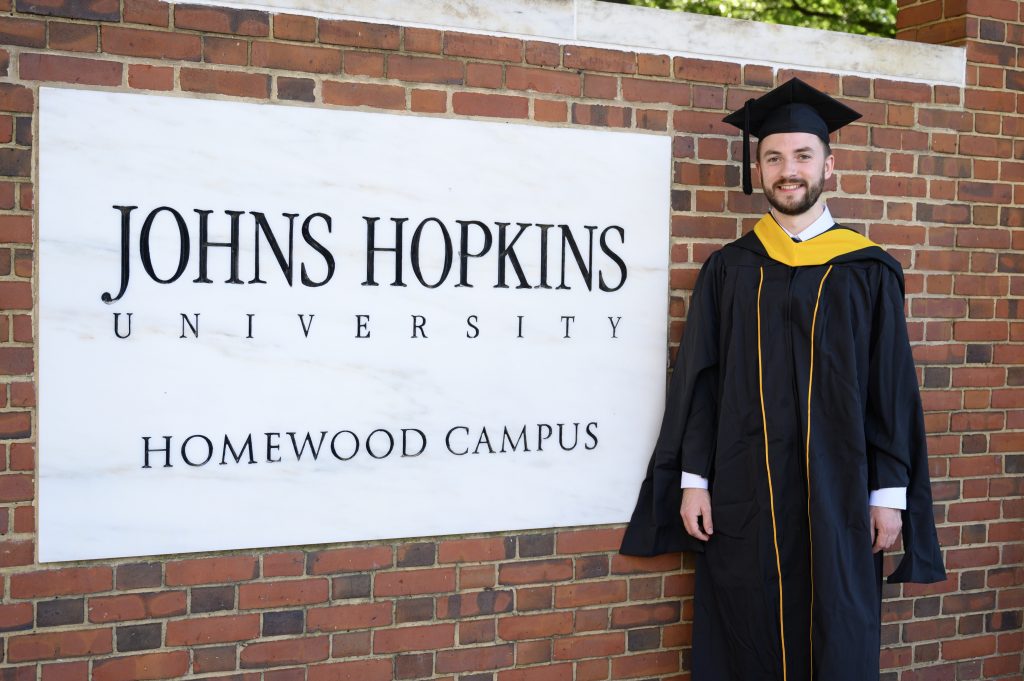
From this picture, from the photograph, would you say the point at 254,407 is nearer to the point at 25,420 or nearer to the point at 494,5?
the point at 25,420

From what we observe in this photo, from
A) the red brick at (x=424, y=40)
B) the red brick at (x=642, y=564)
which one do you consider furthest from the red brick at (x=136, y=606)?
the red brick at (x=424, y=40)

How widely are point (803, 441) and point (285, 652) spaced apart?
1608mm

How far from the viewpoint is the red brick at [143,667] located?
8.91 ft

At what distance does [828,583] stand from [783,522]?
204mm

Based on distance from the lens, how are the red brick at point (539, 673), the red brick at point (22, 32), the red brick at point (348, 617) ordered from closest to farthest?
the red brick at point (22, 32) → the red brick at point (348, 617) → the red brick at point (539, 673)

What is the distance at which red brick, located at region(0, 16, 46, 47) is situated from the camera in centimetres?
255

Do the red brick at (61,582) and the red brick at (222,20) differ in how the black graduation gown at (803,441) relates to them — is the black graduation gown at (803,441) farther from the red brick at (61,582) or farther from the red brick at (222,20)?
the red brick at (61,582)

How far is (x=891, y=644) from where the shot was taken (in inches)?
137

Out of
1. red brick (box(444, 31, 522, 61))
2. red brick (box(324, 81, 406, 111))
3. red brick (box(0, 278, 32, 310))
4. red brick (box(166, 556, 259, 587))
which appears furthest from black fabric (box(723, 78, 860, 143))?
red brick (box(0, 278, 32, 310))

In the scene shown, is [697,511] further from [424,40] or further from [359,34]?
[359,34]

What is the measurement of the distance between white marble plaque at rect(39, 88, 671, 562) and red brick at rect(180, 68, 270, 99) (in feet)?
0.15

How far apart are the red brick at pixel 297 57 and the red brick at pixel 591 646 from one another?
1889 mm

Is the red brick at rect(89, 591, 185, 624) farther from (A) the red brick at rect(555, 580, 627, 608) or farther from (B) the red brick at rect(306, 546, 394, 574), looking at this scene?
(A) the red brick at rect(555, 580, 627, 608)

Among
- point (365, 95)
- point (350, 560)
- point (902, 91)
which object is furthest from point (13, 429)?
point (902, 91)
